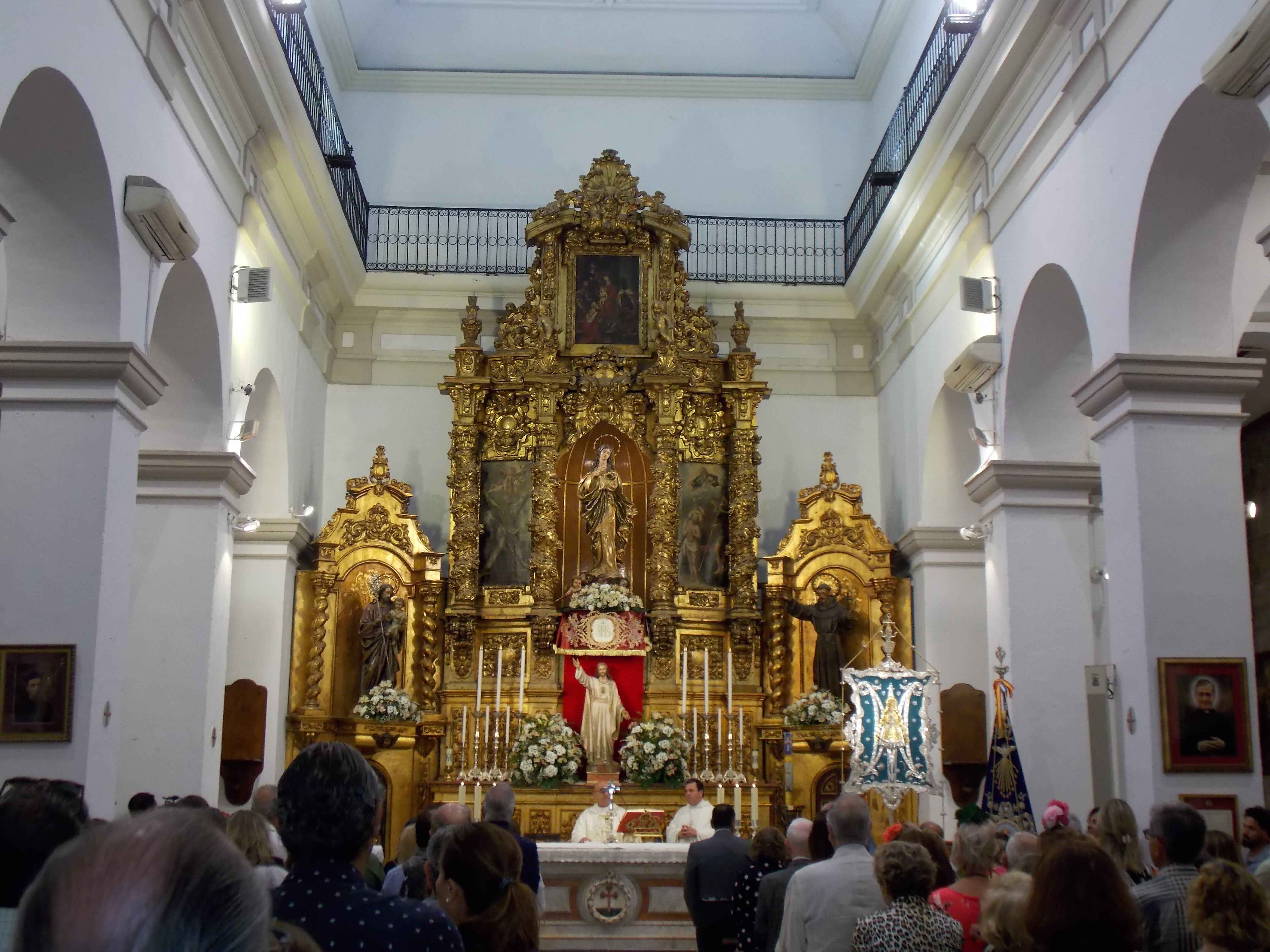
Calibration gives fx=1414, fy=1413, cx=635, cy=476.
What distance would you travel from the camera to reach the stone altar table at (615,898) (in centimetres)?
973

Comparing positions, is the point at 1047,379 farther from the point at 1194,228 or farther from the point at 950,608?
the point at 950,608

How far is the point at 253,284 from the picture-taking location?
11930mm

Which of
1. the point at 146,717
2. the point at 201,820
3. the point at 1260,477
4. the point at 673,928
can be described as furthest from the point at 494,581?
the point at 201,820

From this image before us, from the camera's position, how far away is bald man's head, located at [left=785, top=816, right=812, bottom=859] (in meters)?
6.44

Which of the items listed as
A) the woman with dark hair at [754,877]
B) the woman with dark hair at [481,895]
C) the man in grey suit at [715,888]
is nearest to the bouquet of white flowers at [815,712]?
the man in grey suit at [715,888]

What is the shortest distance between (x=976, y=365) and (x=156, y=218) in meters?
6.52

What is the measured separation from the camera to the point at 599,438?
15.9 metres

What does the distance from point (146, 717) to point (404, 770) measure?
3896mm

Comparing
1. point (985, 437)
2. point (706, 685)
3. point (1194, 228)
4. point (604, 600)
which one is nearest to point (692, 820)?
point (706, 685)

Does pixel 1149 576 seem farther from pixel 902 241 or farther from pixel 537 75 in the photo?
pixel 537 75

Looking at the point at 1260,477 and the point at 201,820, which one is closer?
the point at 201,820

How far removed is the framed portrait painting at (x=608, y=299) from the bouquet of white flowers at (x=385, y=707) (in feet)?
14.5

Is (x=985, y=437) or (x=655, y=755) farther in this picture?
(x=655, y=755)

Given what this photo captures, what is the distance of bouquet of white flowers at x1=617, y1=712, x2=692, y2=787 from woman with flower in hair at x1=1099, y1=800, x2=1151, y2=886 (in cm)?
694
